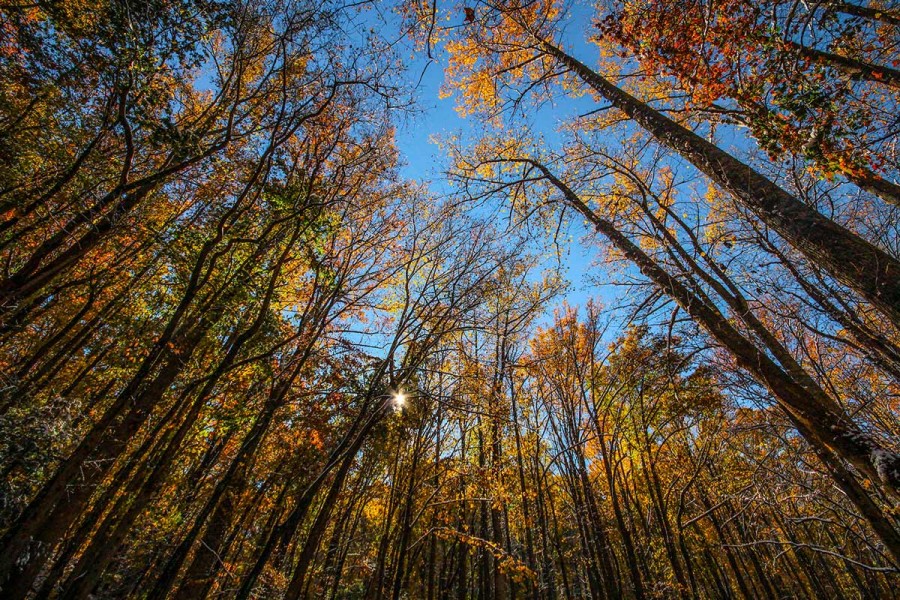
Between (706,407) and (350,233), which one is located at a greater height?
(350,233)

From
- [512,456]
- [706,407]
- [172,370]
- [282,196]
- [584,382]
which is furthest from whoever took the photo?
[512,456]

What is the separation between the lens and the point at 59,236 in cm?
430

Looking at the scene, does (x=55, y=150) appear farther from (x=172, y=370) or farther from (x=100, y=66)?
(x=172, y=370)

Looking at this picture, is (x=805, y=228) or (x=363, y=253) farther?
(x=363, y=253)

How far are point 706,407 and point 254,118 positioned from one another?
1006 centimetres

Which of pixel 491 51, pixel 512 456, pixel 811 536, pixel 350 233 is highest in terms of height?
pixel 491 51

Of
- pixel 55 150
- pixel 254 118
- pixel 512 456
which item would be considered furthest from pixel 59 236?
pixel 512 456

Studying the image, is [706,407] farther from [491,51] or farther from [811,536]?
[811,536]

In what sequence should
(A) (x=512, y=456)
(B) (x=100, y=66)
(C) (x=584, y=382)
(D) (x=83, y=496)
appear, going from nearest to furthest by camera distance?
1. (B) (x=100, y=66)
2. (D) (x=83, y=496)
3. (C) (x=584, y=382)
4. (A) (x=512, y=456)

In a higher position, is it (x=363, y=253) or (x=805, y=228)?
(x=363, y=253)

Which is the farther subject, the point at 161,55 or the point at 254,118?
the point at 254,118

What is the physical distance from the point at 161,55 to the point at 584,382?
34.0 ft

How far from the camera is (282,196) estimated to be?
526cm

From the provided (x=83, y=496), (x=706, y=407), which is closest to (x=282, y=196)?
(x=83, y=496)
